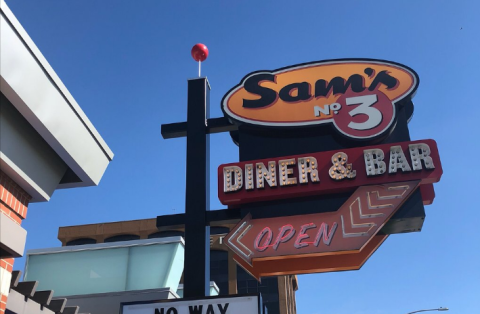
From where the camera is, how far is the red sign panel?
39.2 ft

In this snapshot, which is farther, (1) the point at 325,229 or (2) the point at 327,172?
(2) the point at 327,172

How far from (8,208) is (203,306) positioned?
18.5 feet

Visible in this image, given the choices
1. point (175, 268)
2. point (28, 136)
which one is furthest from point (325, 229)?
point (28, 136)

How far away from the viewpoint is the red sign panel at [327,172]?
1195 cm

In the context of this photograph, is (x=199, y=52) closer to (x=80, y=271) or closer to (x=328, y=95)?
(x=328, y=95)

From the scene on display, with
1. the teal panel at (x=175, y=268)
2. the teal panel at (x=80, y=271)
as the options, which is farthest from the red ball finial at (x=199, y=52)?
the teal panel at (x=80, y=271)

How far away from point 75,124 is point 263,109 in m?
7.64

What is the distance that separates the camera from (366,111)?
13.4 m

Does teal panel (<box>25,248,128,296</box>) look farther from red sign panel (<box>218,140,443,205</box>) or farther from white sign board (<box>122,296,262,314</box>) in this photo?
red sign panel (<box>218,140,443,205</box>)

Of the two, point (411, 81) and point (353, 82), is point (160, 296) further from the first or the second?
point (411, 81)

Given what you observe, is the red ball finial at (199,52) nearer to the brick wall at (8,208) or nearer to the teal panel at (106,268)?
the teal panel at (106,268)

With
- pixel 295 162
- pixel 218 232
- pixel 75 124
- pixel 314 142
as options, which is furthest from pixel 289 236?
pixel 218 232

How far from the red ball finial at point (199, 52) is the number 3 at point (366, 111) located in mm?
4086

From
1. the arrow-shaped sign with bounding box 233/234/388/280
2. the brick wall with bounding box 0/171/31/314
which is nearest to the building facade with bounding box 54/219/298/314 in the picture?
the arrow-shaped sign with bounding box 233/234/388/280
